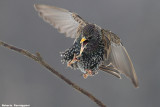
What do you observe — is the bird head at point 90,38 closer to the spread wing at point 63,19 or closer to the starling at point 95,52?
the starling at point 95,52

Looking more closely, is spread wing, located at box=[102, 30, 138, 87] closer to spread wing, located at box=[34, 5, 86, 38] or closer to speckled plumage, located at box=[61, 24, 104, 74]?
speckled plumage, located at box=[61, 24, 104, 74]

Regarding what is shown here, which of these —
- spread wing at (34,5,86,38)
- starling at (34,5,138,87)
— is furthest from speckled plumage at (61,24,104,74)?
spread wing at (34,5,86,38)

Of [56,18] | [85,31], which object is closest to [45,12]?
[56,18]

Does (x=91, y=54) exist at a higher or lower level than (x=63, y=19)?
lower

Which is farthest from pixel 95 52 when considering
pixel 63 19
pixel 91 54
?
pixel 63 19

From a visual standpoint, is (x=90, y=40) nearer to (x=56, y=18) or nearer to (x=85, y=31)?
(x=85, y=31)

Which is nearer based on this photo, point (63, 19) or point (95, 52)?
point (95, 52)

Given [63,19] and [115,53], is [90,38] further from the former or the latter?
[63,19]
